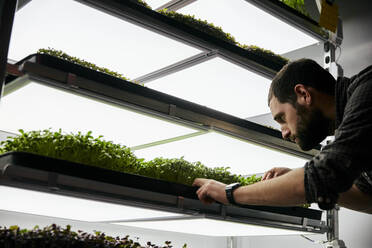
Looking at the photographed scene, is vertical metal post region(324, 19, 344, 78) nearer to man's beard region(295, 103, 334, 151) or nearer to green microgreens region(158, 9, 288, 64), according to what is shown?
green microgreens region(158, 9, 288, 64)

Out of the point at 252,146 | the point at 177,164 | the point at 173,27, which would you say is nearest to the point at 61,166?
the point at 177,164

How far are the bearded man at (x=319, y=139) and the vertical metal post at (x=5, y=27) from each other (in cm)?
94

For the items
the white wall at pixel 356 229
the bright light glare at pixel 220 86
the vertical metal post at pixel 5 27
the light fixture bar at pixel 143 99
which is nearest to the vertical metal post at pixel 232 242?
the white wall at pixel 356 229

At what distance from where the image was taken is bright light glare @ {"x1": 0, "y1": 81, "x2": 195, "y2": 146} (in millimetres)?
1649

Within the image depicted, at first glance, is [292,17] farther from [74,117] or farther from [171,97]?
[74,117]

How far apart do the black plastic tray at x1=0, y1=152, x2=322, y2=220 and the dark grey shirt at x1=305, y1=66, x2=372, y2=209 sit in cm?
59

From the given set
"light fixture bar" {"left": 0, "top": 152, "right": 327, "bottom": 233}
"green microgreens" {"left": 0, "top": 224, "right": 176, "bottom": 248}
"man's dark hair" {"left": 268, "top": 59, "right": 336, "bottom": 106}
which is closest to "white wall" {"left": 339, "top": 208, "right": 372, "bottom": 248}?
"light fixture bar" {"left": 0, "top": 152, "right": 327, "bottom": 233}

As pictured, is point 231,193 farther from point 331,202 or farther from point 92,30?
point 92,30

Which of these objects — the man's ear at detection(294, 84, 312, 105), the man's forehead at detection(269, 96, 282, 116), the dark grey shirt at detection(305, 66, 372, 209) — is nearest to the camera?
the dark grey shirt at detection(305, 66, 372, 209)

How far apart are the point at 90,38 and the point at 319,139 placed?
1.12 m

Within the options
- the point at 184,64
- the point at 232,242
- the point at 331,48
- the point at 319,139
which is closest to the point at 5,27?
the point at 184,64

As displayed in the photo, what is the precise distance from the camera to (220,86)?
2383 millimetres

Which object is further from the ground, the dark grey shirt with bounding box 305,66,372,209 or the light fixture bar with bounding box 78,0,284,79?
the light fixture bar with bounding box 78,0,284,79

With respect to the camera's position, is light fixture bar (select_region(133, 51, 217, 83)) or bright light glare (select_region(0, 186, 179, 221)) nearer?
bright light glare (select_region(0, 186, 179, 221))
